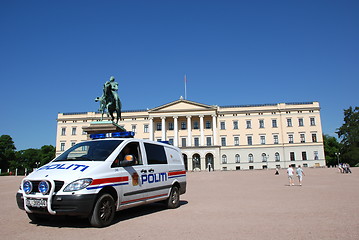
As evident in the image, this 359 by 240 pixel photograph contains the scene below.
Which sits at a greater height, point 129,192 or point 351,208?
point 129,192

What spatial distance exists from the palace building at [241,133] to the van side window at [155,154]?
53.8 metres

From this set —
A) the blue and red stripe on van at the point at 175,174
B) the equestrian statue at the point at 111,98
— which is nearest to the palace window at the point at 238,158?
the equestrian statue at the point at 111,98

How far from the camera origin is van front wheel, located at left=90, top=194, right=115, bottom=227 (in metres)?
5.70

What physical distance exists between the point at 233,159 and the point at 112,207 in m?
60.5

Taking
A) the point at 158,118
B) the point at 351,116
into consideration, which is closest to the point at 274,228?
the point at 158,118

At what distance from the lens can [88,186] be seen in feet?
18.2

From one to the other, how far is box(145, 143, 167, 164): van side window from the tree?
6673cm

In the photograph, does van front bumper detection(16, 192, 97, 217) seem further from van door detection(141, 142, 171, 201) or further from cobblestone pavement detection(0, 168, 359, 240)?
van door detection(141, 142, 171, 201)

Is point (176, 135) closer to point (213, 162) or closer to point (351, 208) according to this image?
point (213, 162)

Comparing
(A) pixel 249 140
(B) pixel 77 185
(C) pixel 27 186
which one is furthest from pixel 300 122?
(C) pixel 27 186

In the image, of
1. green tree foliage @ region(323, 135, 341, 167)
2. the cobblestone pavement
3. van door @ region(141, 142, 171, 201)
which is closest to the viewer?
the cobblestone pavement

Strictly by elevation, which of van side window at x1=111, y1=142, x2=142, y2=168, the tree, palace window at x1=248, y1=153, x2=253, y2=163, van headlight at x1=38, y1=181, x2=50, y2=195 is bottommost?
A: van headlight at x1=38, y1=181, x2=50, y2=195

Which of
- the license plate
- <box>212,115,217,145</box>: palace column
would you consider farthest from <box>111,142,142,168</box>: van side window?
<box>212,115,217,145</box>: palace column

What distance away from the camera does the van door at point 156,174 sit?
734cm
